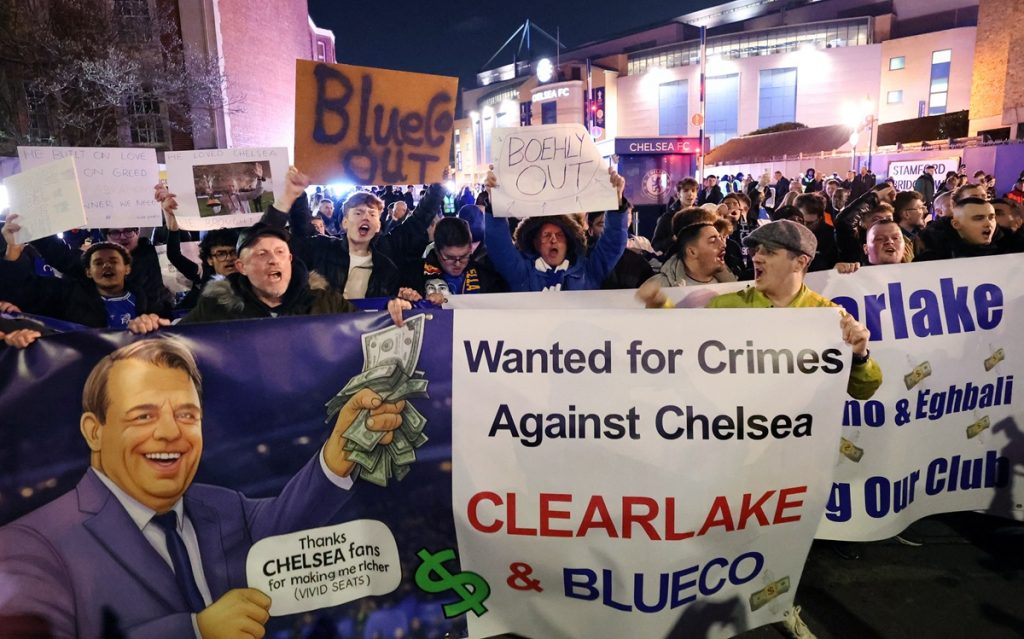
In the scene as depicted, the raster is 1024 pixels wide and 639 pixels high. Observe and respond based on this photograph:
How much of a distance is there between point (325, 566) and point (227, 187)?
105 inches

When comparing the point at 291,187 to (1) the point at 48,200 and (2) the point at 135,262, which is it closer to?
(1) the point at 48,200

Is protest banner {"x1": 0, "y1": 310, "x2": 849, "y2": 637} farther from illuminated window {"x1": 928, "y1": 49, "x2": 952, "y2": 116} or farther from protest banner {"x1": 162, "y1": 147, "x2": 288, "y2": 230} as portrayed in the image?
illuminated window {"x1": 928, "y1": 49, "x2": 952, "y2": 116}

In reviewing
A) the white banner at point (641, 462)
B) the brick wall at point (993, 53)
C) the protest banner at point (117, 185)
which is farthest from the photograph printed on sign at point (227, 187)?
the brick wall at point (993, 53)

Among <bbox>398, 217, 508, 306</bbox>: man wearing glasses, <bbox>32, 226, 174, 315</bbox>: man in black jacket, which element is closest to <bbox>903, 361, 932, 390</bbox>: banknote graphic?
<bbox>398, 217, 508, 306</bbox>: man wearing glasses

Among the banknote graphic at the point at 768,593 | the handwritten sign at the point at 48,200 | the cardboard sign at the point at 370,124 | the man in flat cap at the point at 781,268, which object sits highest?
the cardboard sign at the point at 370,124

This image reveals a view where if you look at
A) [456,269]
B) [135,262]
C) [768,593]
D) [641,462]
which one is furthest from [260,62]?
[768,593]

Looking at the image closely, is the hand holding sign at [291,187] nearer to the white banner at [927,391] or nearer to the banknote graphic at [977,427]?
the white banner at [927,391]

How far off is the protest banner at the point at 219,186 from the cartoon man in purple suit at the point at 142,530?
6.46 feet

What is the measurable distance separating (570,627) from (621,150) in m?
14.7

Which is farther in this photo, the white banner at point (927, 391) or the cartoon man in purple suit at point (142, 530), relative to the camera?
the white banner at point (927, 391)

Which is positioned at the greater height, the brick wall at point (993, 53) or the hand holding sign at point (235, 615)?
the brick wall at point (993, 53)

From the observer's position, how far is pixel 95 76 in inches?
920

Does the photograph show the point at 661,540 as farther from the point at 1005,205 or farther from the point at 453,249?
the point at 1005,205

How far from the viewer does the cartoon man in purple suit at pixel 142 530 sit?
2406 mm
